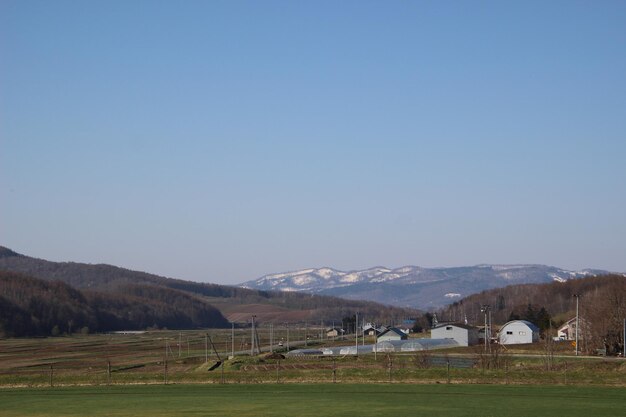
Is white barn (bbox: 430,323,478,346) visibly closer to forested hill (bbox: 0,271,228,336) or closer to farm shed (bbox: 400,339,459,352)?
farm shed (bbox: 400,339,459,352)

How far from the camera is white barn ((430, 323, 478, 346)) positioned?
10394cm

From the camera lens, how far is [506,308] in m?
179

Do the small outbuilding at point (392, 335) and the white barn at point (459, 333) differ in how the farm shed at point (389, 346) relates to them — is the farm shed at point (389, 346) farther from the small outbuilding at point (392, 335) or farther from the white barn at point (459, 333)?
the white barn at point (459, 333)

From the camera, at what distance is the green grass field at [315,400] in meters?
31.9

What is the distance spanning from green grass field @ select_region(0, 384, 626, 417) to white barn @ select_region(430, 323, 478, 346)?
204 feet

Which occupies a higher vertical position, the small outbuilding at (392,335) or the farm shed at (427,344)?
the small outbuilding at (392,335)

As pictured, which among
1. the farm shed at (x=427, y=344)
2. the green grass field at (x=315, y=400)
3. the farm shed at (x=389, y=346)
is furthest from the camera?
the farm shed at (x=427, y=344)

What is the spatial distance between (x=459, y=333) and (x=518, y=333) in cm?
740

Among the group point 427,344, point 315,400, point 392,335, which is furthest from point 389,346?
point 315,400

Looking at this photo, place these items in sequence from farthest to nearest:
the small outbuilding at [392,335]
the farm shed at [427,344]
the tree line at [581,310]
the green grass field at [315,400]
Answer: the small outbuilding at [392,335]
the farm shed at [427,344]
the tree line at [581,310]
the green grass field at [315,400]

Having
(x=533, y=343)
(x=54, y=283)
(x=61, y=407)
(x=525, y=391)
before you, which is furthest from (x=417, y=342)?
(x=54, y=283)

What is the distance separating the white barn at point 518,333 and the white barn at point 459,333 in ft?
11.5

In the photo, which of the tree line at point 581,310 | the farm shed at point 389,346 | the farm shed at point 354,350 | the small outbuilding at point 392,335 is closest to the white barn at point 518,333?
the tree line at point 581,310

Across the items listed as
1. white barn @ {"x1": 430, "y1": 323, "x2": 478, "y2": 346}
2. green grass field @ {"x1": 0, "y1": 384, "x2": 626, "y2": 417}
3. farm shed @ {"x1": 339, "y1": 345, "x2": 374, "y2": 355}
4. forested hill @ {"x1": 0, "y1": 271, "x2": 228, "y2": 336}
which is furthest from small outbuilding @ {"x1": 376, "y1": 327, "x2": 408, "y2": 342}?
forested hill @ {"x1": 0, "y1": 271, "x2": 228, "y2": 336}
